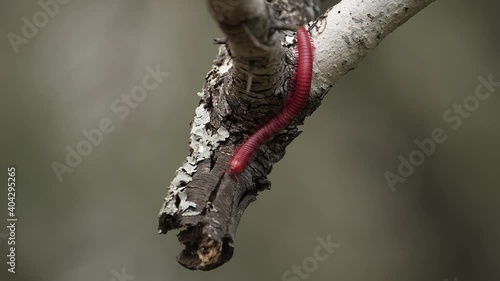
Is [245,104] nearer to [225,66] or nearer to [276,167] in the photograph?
[225,66]

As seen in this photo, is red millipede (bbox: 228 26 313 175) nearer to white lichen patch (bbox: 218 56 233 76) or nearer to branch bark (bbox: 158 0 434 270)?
branch bark (bbox: 158 0 434 270)

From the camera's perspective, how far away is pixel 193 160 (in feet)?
2.58

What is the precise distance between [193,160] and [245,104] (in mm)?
126

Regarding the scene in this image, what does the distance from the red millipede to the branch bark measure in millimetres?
18

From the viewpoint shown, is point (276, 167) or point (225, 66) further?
point (276, 167)

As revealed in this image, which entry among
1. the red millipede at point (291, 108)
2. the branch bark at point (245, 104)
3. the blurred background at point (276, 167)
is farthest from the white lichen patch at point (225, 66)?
the blurred background at point (276, 167)

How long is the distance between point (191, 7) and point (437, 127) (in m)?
0.99

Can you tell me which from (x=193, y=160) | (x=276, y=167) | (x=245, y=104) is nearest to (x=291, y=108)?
(x=245, y=104)

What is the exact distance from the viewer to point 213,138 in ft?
2.70

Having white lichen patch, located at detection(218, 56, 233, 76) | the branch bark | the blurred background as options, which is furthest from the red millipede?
the blurred background

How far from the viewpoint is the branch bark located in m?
0.64

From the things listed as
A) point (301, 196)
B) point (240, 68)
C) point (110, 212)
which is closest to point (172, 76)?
point (110, 212)

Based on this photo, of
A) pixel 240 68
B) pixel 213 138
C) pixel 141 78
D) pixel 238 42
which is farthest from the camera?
pixel 141 78

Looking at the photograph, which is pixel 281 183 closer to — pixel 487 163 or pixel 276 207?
pixel 276 207
